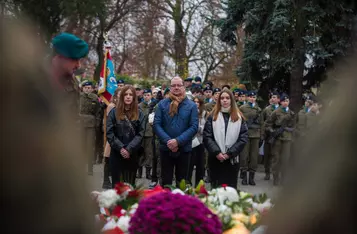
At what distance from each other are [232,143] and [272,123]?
12.1 ft

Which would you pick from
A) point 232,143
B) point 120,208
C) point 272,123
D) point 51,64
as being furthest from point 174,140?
point 51,64

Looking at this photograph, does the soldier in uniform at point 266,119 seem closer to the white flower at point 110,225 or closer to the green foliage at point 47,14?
the white flower at point 110,225

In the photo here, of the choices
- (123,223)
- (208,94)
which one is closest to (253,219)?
(123,223)

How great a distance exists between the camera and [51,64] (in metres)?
0.99

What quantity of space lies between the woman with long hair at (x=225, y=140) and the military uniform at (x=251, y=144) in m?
2.83

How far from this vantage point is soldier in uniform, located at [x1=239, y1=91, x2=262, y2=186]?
10.7m

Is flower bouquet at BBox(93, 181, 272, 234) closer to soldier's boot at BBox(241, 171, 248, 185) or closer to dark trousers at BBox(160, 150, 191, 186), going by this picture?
dark trousers at BBox(160, 150, 191, 186)

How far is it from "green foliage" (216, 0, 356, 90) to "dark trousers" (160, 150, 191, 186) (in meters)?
8.09

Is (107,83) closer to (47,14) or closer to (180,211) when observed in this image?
(180,211)

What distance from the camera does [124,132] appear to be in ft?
24.6

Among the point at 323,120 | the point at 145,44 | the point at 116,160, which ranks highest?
the point at 145,44

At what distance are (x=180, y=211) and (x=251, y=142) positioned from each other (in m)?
8.84

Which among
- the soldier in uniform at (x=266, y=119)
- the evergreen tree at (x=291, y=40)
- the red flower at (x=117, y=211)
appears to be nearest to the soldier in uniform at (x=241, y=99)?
the soldier in uniform at (x=266, y=119)

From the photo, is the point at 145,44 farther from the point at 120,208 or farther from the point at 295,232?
the point at 295,232
